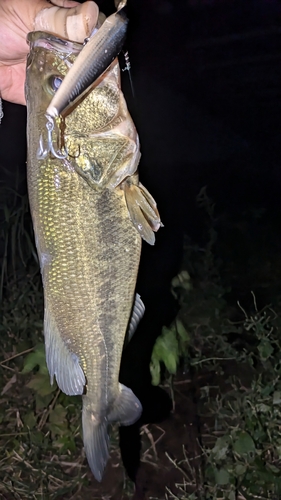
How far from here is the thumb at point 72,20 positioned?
0.88 metres

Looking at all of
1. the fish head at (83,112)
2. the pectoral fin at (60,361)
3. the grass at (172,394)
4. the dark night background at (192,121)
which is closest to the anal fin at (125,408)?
the pectoral fin at (60,361)

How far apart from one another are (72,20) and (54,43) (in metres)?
0.07

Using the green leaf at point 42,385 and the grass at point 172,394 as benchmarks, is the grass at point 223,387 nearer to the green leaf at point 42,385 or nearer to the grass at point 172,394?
the grass at point 172,394

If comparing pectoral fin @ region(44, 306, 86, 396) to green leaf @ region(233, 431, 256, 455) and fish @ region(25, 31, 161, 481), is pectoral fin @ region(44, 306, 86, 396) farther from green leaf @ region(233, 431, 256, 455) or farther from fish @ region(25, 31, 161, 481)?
green leaf @ region(233, 431, 256, 455)

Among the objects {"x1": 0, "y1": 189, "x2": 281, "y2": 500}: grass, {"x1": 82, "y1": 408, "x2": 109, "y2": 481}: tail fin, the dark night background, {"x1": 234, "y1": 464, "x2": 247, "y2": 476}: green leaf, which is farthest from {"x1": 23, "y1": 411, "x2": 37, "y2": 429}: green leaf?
{"x1": 82, "y1": 408, "x2": 109, "y2": 481}: tail fin

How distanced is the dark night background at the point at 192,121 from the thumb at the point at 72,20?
199cm

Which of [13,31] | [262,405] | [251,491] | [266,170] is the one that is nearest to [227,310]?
[262,405]

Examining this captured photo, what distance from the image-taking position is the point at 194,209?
373cm

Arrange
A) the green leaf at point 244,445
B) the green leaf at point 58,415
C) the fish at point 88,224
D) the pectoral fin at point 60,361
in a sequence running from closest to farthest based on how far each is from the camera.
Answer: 1. the fish at point 88,224
2. the pectoral fin at point 60,361
3. the green leaf at point 244,445
4. the green leaf at point 58,415

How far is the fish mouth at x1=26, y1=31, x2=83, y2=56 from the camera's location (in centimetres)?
94

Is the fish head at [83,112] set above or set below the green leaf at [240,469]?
above

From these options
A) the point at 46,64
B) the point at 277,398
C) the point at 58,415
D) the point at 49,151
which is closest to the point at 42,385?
the point at 58,415

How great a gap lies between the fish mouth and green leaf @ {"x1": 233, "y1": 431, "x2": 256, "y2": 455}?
1916mm

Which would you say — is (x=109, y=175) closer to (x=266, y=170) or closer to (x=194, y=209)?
(x=194, y=209)
